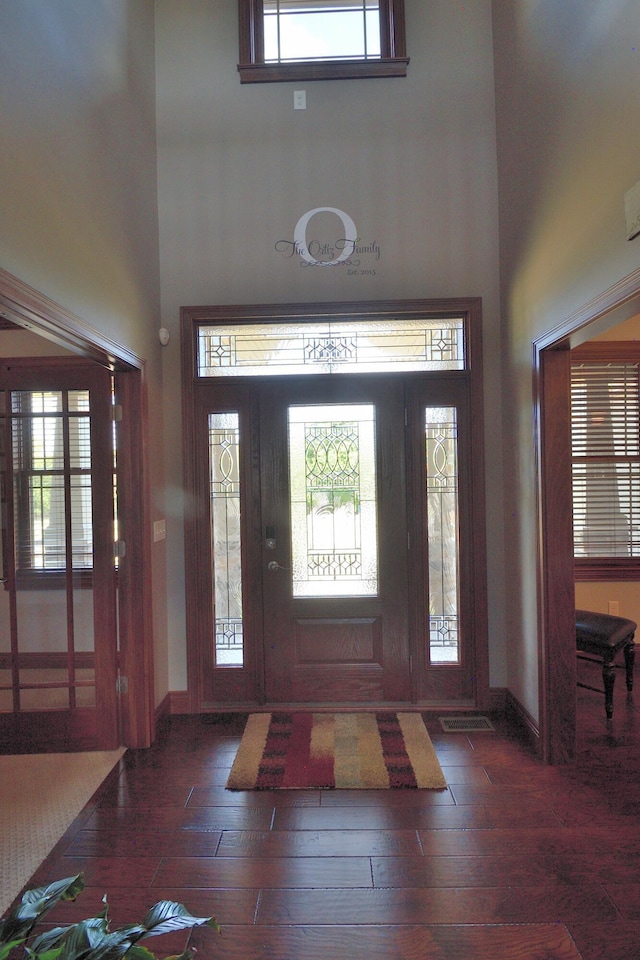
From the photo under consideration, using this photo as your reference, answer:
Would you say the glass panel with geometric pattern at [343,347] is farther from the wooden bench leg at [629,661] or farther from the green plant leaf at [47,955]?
the green plant leaf at [47,955]

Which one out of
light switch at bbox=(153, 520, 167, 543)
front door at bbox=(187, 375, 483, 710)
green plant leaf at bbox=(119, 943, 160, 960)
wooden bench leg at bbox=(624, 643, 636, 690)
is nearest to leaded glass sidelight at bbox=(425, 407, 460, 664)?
front door at bbox=(187, 375, 483, 710)

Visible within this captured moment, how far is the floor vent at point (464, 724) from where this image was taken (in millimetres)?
3506

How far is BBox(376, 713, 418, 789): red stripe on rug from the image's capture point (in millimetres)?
2915

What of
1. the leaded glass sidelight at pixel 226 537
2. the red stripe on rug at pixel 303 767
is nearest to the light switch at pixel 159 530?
the leaded glass sidelight at pixel 226 537

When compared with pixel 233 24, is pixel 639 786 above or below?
below

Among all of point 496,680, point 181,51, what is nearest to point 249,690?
point 496,680

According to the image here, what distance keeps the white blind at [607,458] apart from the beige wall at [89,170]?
3.28 meters

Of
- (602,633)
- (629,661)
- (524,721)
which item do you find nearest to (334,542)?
(524,721)

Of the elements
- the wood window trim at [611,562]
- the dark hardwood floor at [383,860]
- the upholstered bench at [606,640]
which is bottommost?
the dark hardwood floor at [383,860]

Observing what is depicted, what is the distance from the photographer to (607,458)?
4793 mm

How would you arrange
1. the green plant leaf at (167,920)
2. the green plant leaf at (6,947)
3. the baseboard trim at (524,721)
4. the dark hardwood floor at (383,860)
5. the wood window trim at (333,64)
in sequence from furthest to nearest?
the wood window trim at (333,64) < the baseboard trim at (524,721) < the dark hardwood floor at (383,860) < the green plant leaf at (167,920) < the green plant leaf at (6,947)

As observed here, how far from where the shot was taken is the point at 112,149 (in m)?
3.01

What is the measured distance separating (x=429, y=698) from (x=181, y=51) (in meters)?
4.36

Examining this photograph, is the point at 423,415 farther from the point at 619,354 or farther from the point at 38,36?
the point at 38,36
